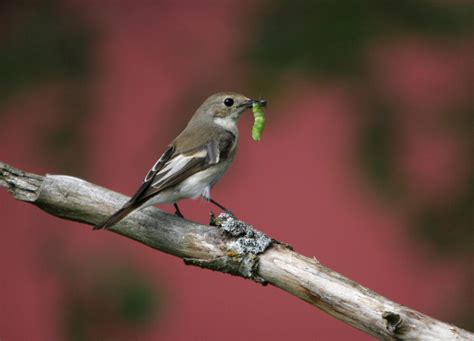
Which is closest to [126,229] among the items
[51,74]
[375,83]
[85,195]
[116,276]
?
[85,195]

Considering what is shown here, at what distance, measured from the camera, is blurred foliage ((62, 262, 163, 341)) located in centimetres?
546

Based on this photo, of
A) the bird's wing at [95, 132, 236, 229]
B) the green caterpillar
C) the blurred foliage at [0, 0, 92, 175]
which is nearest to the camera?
the bird's wing at [95, 132, 236, 229]

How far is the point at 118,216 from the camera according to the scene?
13.8ft

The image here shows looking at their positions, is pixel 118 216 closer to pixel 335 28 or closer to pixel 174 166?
pixel 174 166

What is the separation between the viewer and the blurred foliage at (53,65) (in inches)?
217

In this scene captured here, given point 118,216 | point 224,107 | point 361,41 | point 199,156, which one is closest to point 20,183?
point 118,216

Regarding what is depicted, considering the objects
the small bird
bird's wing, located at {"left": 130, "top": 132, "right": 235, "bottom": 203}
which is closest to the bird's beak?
the small bird

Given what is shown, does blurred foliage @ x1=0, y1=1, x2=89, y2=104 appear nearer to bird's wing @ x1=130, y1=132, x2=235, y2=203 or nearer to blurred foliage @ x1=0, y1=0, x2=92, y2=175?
blurred foliage @ x1=0, y1=0, x2=92, y2=175

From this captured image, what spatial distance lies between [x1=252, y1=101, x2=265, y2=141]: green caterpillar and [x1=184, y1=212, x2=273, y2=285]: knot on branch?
998 millimetres

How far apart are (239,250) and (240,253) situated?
0.02m

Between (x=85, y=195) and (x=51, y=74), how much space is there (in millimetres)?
1577

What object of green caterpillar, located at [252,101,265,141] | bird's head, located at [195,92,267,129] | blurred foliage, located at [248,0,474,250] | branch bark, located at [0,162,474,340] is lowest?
branch bark, located at [0,162,474,340]

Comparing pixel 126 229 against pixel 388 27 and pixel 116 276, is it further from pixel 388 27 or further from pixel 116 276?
pixel 388 27

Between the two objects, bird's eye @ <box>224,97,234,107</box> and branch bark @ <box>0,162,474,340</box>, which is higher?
bird's eye @ <box>224,97,234,107</box>
